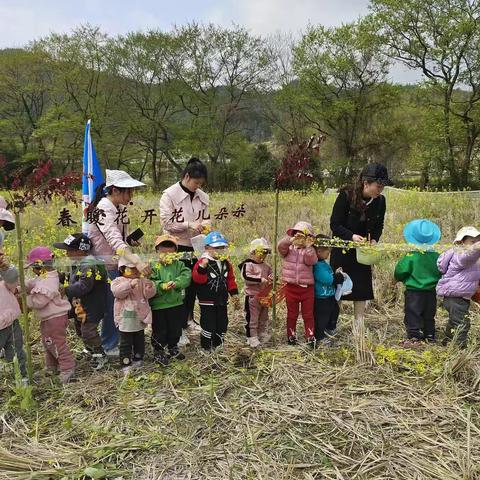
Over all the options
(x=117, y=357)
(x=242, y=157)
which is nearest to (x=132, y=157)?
(x=242, y=157)

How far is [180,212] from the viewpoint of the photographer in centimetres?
423

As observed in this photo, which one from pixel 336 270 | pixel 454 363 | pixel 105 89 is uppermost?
pixel 105 89

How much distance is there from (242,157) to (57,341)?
98.9 feet

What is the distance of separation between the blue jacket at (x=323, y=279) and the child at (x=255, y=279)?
44cm

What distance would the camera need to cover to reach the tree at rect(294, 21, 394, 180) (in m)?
30.7

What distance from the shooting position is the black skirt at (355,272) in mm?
4355

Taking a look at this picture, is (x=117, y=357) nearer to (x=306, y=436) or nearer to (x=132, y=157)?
(x=306, y=436)

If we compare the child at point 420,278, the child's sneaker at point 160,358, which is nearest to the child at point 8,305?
the child's sneaker at point 160,358

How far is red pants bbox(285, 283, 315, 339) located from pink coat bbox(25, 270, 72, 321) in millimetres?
1958

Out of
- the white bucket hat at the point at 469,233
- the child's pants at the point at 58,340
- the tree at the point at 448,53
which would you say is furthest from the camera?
the tree at the point at 448,53

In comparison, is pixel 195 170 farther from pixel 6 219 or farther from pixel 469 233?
pixel 469 233

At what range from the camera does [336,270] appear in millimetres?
4410

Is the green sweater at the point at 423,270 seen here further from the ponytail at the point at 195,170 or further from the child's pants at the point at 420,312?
the ponytail at the point at 195,170

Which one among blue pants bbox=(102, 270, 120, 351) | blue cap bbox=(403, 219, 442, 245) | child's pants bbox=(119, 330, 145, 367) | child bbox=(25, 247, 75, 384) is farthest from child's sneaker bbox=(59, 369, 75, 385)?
blue cap bbox=(403, 219, 442, 245)
